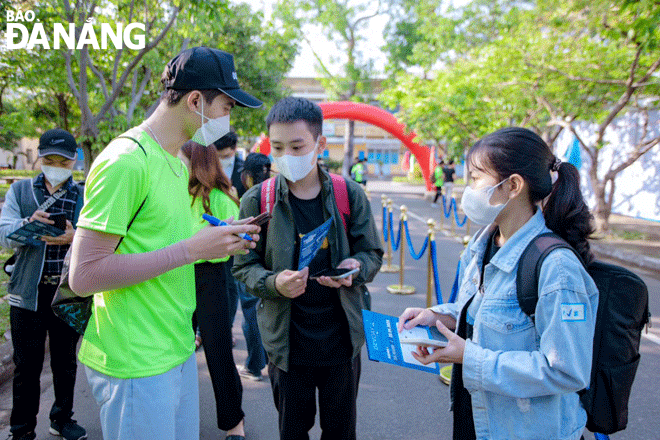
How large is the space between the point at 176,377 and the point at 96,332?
1.04 feet

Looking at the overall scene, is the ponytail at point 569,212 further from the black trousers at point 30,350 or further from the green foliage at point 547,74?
the green foliage at point 547,74

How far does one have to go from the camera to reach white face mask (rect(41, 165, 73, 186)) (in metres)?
3.10

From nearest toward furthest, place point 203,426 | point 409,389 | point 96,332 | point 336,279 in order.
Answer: point 96,332, point 336,279, point 203,426, point 409,389

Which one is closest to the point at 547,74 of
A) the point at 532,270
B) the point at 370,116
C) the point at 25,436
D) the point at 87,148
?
the point at 87,148

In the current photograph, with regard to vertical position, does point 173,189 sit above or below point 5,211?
above

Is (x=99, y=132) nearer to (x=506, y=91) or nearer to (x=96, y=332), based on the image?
(x=96, y=332)

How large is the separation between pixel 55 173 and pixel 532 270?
9.58 ft

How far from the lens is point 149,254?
155cm

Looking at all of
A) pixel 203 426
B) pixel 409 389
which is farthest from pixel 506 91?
pixel 203 426

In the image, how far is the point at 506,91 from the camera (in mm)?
13891

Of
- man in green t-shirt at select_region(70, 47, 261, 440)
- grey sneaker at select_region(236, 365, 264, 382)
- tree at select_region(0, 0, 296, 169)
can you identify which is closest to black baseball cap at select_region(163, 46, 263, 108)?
man in green t-shirt at select_region(70, 47, 261, 440)

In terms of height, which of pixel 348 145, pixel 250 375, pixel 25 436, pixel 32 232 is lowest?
pixel 250 375

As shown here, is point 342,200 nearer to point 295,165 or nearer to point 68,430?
point 295,165

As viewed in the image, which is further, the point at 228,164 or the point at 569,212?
the point at 228,164
